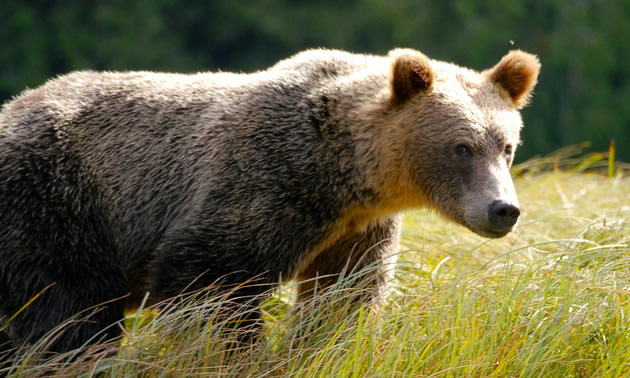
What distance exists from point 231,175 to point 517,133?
1.72 meters

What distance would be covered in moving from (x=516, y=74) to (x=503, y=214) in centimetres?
119

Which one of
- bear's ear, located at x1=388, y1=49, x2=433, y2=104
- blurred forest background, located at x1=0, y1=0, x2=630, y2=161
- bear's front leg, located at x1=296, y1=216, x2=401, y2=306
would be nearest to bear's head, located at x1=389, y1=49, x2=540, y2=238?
bear's ear, located at x1=388, y1=49, x2=433, y2=104

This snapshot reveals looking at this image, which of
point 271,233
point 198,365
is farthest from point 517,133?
point 198,365

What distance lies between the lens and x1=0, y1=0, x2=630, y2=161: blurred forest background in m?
21.3

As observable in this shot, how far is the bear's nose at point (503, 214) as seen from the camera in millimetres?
5305

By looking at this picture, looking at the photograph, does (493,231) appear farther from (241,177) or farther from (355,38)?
(355,38)

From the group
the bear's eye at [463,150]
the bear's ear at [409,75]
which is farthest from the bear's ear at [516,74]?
the bear's eye at [463,150]

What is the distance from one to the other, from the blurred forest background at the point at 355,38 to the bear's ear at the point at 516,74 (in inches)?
555

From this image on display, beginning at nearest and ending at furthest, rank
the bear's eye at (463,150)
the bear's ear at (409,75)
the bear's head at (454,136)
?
the bear's head at (454,136) → the bear's eye at (463,150) → the bear's ear at (409,75)

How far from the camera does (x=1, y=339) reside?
6.31 meters

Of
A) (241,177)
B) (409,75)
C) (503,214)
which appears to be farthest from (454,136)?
(241,177)

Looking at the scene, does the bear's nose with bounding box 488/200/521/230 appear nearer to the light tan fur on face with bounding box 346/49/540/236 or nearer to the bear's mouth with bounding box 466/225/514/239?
the bear's mouth with bounding box 466/225/514/239

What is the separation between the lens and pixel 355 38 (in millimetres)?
23516

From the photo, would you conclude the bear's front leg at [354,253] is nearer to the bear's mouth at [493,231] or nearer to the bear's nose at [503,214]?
the bear's mouth at [493,231]
